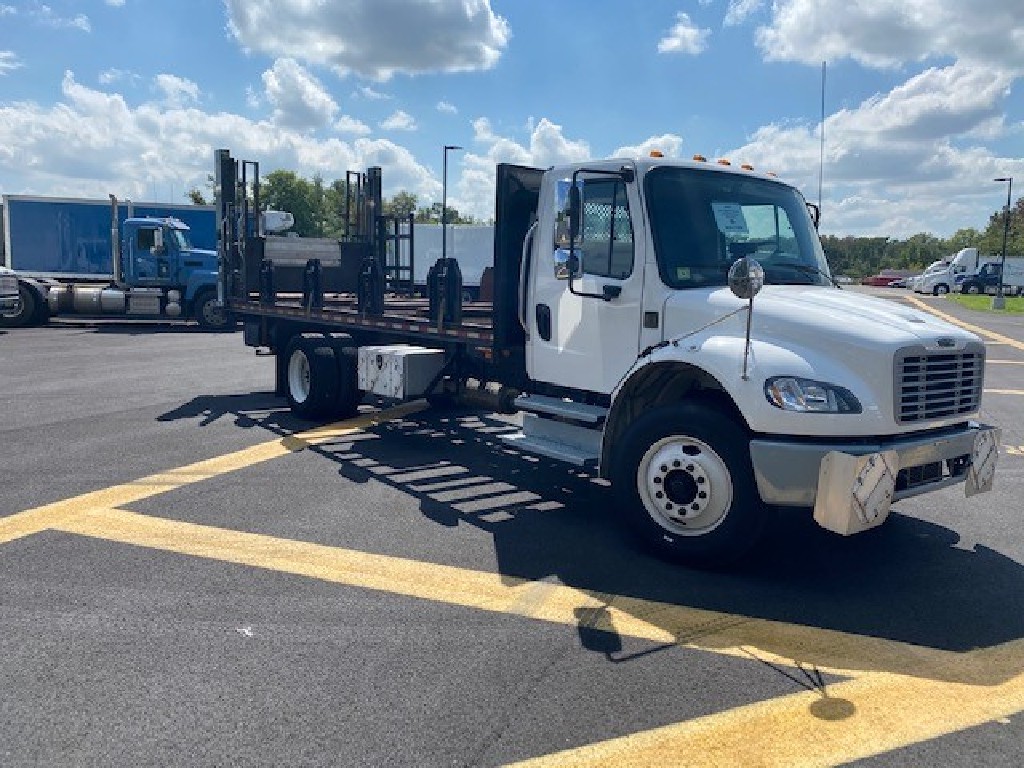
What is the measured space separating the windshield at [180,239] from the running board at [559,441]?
18.7 meters

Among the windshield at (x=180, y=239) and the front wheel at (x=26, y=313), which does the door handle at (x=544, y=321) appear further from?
the front wheel at (x=26, y=313)

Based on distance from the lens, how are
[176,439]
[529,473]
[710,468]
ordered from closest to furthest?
[710,468] → [529,473] → [176,439]

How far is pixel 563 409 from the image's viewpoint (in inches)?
239

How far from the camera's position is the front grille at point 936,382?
14.9 feet

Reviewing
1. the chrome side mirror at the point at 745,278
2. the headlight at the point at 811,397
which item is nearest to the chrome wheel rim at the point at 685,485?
the headlight at the point at 811,397

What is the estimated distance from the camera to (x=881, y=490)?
4.31 meters

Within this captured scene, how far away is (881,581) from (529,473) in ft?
10.2

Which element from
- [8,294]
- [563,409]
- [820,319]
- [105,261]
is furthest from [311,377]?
[105,261]

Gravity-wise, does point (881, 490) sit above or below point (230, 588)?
above

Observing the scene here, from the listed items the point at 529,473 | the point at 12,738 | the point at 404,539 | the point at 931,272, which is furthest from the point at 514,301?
the point at 931,272

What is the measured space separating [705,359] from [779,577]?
135cm

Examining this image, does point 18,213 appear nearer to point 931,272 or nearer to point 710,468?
point 710,468

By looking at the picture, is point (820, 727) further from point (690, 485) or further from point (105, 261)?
point (105, 261)

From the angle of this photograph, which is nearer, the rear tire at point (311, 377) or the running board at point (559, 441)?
the running board at point (559, 441)
